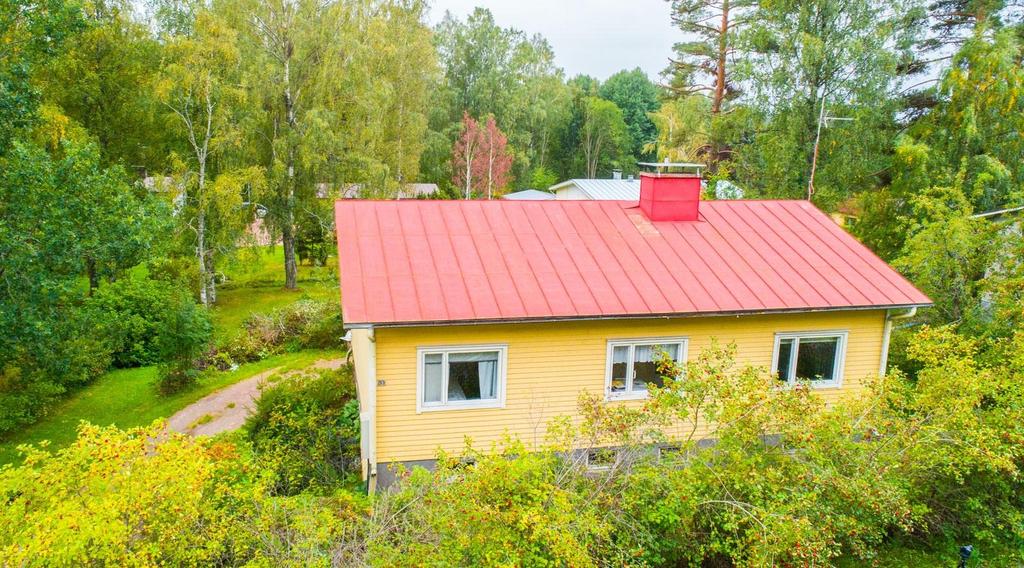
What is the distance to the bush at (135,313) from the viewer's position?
1994 cm

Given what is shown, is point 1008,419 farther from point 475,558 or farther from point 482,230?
point 482,230

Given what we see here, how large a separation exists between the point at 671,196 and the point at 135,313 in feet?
55.8

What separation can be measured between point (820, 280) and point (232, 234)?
21.5 metres

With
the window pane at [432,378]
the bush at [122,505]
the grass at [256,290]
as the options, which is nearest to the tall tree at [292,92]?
the grass at [256,290]

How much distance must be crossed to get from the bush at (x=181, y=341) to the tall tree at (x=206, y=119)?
6920 mm

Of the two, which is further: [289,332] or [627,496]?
[289,332]

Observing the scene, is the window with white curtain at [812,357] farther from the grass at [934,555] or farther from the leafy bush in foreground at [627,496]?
the grass at [934,555]

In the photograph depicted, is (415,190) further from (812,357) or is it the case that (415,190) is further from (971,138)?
(812,357)

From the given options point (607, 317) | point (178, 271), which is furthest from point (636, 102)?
point (607, 317)

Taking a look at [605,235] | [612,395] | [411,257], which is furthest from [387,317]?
[605,235]

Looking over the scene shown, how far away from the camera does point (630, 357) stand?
1202cm

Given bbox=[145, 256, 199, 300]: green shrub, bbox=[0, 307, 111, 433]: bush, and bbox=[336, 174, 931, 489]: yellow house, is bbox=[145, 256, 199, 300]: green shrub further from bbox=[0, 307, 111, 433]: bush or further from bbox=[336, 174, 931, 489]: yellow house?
bbox=[336, 174, 931, 489]: yellow house

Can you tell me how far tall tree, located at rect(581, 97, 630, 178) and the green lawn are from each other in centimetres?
4169

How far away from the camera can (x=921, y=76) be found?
27875 millimetres
